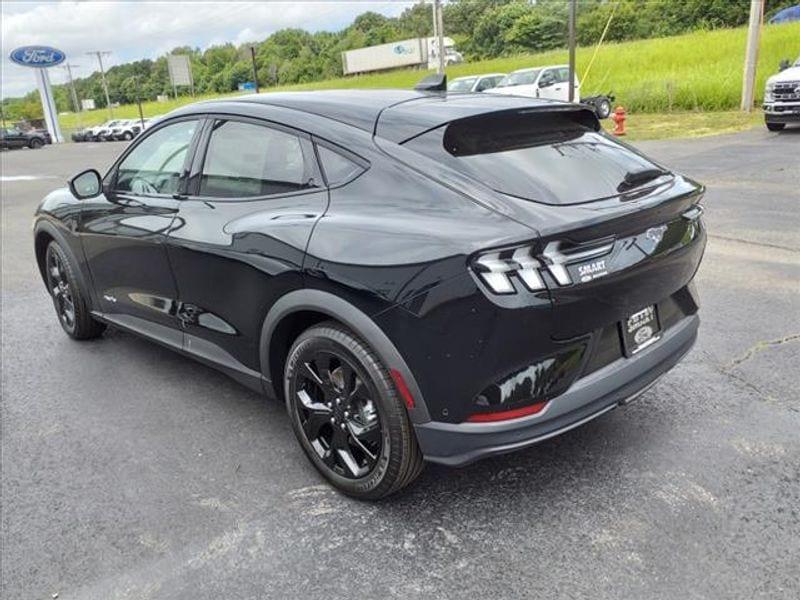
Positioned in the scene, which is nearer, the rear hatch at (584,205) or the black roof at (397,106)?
the rear hatch at (584,205)

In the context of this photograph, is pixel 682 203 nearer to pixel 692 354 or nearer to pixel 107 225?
pixel 692 354

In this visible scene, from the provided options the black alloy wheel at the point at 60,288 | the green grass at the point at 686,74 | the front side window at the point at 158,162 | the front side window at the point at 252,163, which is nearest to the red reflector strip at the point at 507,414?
the front side window at the point at 252,163

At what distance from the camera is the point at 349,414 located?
8.98 feet

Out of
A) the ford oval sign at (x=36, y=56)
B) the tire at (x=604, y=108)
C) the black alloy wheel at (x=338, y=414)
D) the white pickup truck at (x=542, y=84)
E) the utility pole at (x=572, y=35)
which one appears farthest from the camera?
the ford oval sign at (x=36, y=56)

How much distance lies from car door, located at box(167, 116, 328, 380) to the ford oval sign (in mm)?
56108

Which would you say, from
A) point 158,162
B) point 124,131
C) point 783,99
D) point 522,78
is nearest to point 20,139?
point 124,131

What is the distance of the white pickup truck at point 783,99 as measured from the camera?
13.8 m

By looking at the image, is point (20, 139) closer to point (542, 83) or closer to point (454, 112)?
point (542, 83)

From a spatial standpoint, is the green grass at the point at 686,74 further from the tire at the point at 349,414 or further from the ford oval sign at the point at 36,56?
the ford oval sign at the point at 36,56

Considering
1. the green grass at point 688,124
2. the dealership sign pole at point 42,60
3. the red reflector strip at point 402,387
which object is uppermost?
the dealership sign pole at point 42,60

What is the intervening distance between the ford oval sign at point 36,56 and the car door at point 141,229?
55.0 metres

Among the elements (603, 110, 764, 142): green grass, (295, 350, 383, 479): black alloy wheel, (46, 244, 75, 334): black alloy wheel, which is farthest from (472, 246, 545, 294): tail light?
(603, 110, 764, 142): green grass

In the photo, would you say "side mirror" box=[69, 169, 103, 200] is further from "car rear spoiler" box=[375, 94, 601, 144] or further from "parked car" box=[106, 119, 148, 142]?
"parked car" box=[106, 119, 148, 142]

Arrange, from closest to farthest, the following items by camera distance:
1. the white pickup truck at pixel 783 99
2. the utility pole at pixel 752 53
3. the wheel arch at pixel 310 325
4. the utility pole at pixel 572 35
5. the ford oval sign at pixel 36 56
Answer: the wheel arch at pixel 310 325, the white pickup truck at pixel 783 99, the utility pole at pixel 752 53, the utility pole at pixel 572 35, the ford oval sign at pixel 36 56
